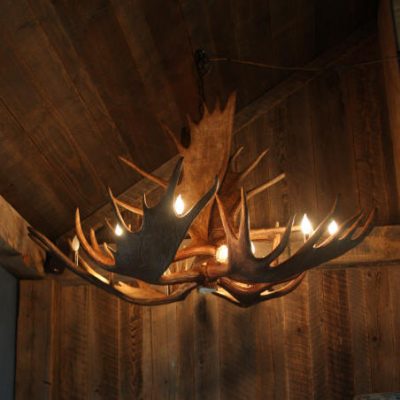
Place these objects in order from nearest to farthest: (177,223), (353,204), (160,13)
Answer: (177,223) → (160,13) → (353,204)

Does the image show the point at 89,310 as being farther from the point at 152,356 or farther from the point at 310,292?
the point at 310,292

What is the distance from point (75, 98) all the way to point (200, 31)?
676mm

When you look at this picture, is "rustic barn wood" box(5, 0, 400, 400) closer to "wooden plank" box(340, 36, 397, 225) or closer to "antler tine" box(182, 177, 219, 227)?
"wooden plank" box(340, 36, 397, 225)

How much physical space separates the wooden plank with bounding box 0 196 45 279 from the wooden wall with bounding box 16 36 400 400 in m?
0.15

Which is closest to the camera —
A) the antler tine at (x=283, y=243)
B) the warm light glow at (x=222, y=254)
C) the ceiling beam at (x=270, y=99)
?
the antler tine at (x=283, y=243)

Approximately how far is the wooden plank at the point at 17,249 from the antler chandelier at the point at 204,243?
0.82 m

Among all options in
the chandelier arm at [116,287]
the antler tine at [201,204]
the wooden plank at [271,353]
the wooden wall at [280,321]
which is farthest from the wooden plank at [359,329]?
the antler tine at [201,204]

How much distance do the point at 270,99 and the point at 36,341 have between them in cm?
187

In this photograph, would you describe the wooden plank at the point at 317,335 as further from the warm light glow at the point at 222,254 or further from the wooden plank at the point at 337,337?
the warm light glow at the point at 222,254

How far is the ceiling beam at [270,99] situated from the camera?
4062 mm

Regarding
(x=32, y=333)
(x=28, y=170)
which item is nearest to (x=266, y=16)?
(x=28, y=170)

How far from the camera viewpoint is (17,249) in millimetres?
3562

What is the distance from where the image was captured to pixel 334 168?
3.96 metres

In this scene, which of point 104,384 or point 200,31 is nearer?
point 200,31
